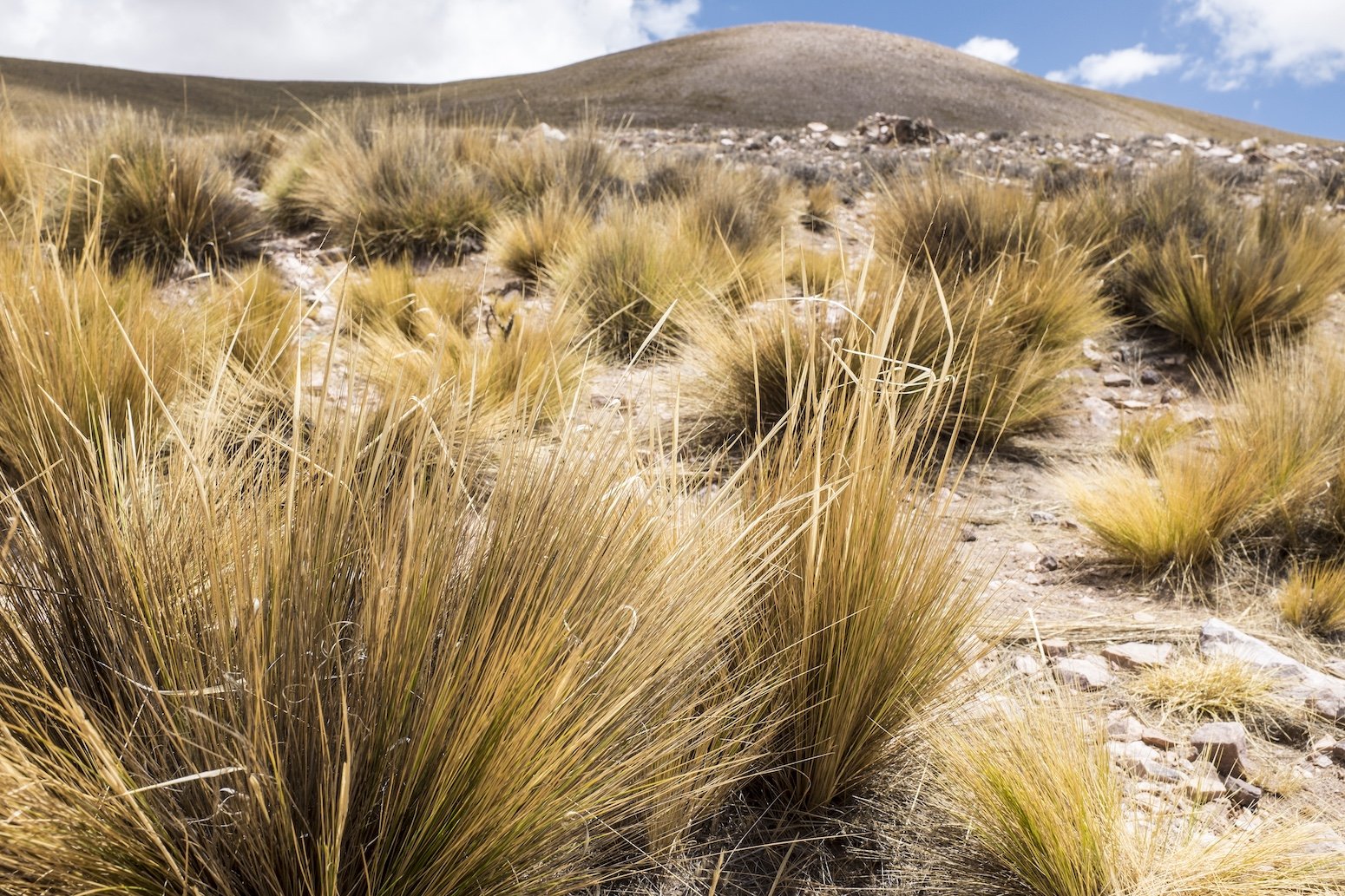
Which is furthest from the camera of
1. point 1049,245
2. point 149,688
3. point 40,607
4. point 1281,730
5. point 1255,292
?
point 1049,245

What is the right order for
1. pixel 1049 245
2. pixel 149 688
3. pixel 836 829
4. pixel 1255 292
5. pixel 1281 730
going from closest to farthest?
pixel 149 688 → pixel 836 829 → pixel 1281 730 → pixel 1255 292 → pixel 1049 245

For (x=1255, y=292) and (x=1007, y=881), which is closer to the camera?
(x=1007, y=881)

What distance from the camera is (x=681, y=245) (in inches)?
160

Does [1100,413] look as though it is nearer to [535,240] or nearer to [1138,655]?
[1138,655]

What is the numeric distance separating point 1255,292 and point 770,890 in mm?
3934

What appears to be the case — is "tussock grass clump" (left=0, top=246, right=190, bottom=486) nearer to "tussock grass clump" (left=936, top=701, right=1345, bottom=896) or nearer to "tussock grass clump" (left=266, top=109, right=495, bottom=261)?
"tussock grass clump" (left=936, top=701, right=1345, bottom=896)

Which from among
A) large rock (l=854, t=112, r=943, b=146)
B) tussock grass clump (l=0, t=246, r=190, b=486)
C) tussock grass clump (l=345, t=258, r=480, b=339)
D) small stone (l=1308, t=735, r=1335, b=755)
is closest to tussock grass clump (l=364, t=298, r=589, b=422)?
tussock grass clump (l=345, t=258, r=480, b=339)

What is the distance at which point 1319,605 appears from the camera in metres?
1.99

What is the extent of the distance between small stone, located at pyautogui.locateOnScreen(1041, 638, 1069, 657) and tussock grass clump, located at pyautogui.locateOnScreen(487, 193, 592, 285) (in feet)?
10.4

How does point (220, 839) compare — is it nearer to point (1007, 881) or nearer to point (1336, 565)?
point (1007, 881)

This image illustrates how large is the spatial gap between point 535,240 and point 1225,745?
3.84 meters

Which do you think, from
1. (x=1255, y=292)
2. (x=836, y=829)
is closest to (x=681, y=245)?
(x=1255, y=292)

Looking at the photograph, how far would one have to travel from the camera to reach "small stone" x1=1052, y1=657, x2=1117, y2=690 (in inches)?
66.8

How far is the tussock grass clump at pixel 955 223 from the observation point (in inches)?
163
